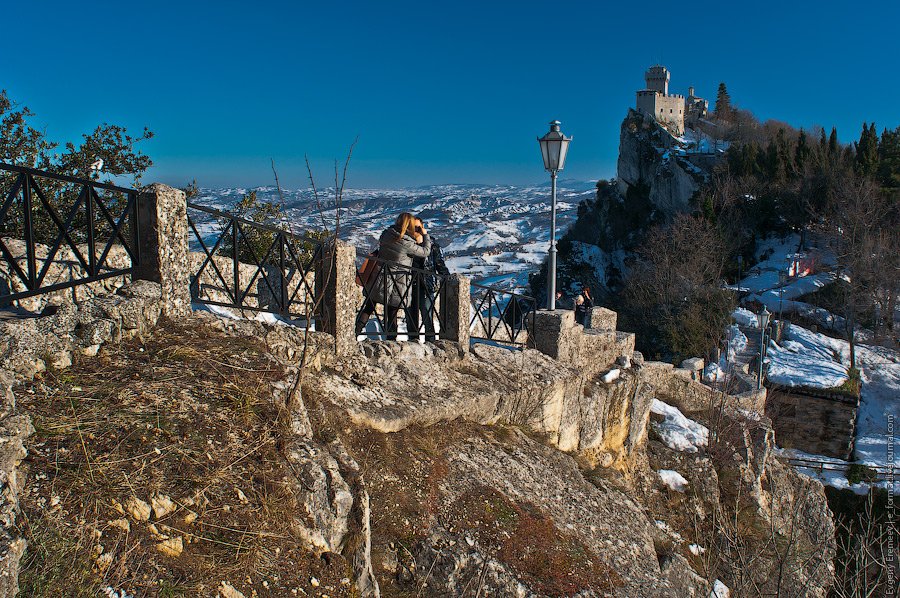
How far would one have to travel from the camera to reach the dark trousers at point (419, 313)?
6.68m

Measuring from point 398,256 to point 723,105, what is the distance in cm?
8057

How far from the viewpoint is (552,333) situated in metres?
8.19

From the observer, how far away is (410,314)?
265 inches

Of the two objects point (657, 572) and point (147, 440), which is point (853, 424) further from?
point (147, 440)

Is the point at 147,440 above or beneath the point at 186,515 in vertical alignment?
above

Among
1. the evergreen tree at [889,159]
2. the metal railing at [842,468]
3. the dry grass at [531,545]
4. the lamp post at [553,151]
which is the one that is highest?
the evergreen tree at [889,159]

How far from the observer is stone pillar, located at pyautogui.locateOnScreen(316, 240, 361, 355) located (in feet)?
17.3

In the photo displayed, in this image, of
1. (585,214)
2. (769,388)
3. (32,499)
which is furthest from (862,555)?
(585,214)

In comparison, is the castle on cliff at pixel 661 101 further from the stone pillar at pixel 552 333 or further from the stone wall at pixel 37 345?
the stone wall at pixel 37 345

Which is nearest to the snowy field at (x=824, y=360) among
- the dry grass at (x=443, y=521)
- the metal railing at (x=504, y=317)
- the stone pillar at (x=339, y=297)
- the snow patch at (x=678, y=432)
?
the snow patch at (x=678, y=432)

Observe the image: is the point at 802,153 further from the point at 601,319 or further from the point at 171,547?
the point at 171,547

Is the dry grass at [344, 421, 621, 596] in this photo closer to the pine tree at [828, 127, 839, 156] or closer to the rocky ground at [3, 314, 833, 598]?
the rocky ground at [3, 314, 833, 598]

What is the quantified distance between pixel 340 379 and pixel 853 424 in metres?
25.6

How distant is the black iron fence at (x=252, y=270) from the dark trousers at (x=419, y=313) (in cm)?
121
